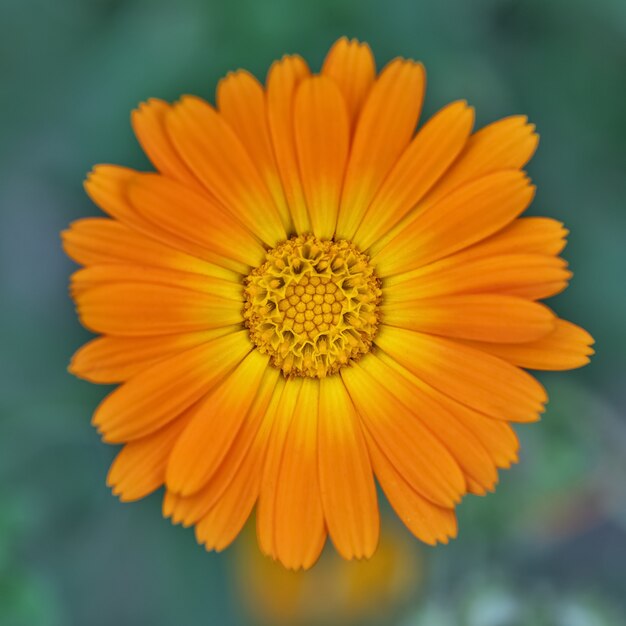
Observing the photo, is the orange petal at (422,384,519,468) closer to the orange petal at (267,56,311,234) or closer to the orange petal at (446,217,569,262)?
the orange petal at (446,217,569,262)

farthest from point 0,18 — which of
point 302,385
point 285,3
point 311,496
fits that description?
point 311,496

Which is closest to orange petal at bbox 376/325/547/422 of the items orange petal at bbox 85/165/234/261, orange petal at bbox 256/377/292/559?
orange petal at bbox 256/377/292/559

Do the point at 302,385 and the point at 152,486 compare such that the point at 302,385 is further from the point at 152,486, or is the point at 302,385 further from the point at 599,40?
the point at 599,40

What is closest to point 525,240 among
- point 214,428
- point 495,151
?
point 495,151

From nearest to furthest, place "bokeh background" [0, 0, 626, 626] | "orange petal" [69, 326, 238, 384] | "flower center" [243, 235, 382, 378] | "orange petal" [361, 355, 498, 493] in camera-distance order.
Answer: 1. "orange petal" [69, 326, 238, 384]
2. "orange petal" [361, 355, 498, 493]
3. "flower center" [243, 235, 382, 378]
4. "bokeh background" [0, 0, 626, 626]

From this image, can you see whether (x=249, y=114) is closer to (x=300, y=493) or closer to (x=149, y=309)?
(x=149, y=309)

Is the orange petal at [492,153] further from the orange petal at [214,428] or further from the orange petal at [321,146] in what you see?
the orange petal at [214,428]

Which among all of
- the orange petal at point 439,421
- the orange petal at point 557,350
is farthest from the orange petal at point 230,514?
the orange petal at point 557,350
